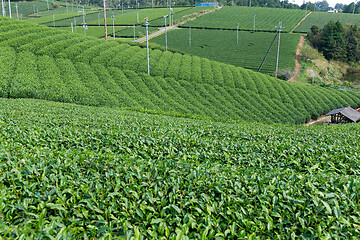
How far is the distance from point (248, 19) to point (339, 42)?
36.5m

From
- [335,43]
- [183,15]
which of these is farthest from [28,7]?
[335,43]

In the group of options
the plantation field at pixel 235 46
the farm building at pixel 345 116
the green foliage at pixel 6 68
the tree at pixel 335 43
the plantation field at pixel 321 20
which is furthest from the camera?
the plantation field at pixel 321 20

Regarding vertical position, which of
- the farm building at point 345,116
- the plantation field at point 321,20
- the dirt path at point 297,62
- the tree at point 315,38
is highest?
the plantation field at point 321,20

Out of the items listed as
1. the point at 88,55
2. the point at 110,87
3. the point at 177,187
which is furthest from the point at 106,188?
the point at 88,55

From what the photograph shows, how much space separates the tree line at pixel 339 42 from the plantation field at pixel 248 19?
52.7ft

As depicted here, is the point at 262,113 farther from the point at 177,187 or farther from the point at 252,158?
the point at 177,187

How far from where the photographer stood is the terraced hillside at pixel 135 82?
24781mm

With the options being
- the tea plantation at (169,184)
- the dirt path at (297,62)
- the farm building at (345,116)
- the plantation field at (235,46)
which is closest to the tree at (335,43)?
the dirt path at (297,62)

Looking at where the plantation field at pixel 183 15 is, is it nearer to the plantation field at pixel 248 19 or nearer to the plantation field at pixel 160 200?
the plantation field at pixel 248 19

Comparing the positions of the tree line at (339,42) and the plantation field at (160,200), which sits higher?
the tree line at (339,42)

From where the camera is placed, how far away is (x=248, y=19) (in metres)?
96.8

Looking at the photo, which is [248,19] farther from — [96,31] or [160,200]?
[160,200]

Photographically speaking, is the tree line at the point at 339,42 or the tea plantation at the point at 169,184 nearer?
the tea plantation at the point at 169,184

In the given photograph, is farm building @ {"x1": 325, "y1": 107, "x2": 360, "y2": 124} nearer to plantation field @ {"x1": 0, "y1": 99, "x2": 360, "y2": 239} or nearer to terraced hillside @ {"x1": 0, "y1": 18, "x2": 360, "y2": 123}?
terraced hillside @ {"x1": 0, "y1": 18, "x2": 360, "y2": 123}
